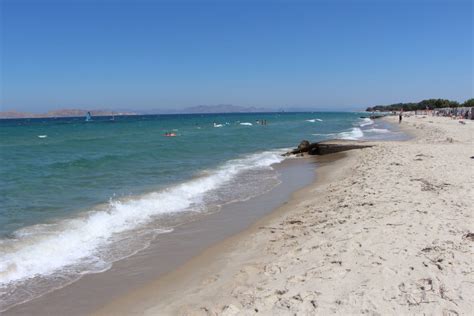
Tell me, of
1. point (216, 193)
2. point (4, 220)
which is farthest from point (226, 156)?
point (4, 220)

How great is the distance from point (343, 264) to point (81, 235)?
5501 mm

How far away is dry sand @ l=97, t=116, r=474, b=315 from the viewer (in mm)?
4340

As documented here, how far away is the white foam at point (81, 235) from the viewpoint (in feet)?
22.2

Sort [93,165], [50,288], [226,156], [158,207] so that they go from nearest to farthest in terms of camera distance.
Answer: [50,288], [158,207], [93,165], [226,156]

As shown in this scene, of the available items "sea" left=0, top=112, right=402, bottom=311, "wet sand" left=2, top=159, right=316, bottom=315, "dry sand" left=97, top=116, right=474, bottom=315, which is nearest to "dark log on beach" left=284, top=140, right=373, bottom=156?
"sea" left=0, top=112, right=402, bottom=311

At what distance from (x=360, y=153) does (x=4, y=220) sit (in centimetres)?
1478

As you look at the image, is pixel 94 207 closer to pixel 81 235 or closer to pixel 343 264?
pixel 81 235

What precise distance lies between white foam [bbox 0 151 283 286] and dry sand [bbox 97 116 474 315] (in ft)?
6.76

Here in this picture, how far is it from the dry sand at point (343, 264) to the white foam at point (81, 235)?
6.76ft

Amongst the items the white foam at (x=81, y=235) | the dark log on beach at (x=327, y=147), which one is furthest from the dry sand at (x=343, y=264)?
the dark log on beach at (x=327, y=147)

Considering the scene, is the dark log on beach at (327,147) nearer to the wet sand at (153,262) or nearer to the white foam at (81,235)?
the white foam at (81,235)

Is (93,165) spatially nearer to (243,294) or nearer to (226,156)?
(226,156)

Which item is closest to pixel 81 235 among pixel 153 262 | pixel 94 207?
pixel 153 262

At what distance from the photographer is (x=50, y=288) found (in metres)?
5.92
